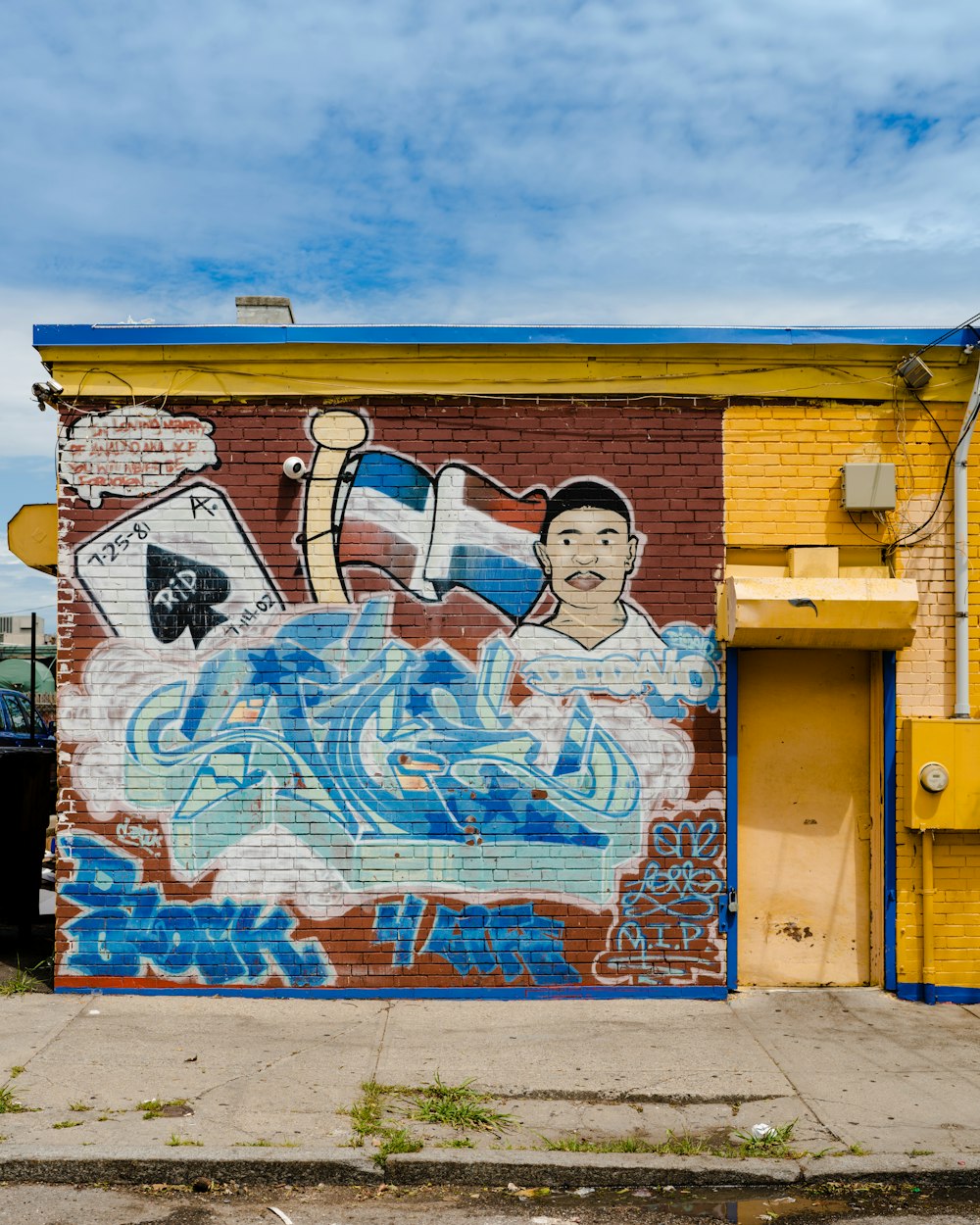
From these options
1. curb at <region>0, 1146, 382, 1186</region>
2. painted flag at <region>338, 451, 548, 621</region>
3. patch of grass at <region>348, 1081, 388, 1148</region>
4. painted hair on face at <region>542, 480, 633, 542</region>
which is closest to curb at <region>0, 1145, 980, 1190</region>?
curb at <region>0, 1146, 382, 1186</region>

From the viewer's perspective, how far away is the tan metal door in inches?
286

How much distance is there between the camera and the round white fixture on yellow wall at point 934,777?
6988 millimetres

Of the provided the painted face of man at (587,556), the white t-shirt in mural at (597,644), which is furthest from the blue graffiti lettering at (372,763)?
the painted face of man at (587,556)

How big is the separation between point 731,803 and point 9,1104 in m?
4.36

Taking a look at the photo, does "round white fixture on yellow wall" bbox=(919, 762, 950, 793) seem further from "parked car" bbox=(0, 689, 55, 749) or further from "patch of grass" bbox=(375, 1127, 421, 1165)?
"parked car" bbox=(0, 689, 55, 749)

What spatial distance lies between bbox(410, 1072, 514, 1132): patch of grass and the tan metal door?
8.10 ft

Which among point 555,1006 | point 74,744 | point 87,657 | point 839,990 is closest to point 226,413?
point 87,657

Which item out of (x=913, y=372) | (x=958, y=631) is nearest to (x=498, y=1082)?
(x=958, y=631)

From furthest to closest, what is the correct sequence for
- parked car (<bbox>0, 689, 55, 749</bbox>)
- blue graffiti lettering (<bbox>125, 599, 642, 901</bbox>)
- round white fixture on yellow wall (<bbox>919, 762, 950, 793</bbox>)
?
parked car (<bbox>0, 689, 55, 749</bbox>) → blue graffiti lettering (<bbox>125, 599, 642, 901</bbox>) → round white fixture on yellow wall (<bbox>919, 762, 950, 793</bbox>)

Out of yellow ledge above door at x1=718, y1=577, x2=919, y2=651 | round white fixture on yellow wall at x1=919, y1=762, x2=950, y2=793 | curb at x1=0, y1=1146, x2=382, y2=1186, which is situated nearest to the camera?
curb at x1=0, y1=1146, x2=382, y2=1186

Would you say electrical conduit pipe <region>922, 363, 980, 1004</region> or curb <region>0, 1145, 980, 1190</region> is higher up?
electrical conduit pipe <region>922, 363, 980, 1004</region>

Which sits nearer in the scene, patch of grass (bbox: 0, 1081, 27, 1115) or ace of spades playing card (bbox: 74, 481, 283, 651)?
patch of grass (bbox: 0, 1081, 27, 1115)

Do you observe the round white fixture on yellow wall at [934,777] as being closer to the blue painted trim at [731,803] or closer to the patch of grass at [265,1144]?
the blue painted trim at [731,803]

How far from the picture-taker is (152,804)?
23.3ft
